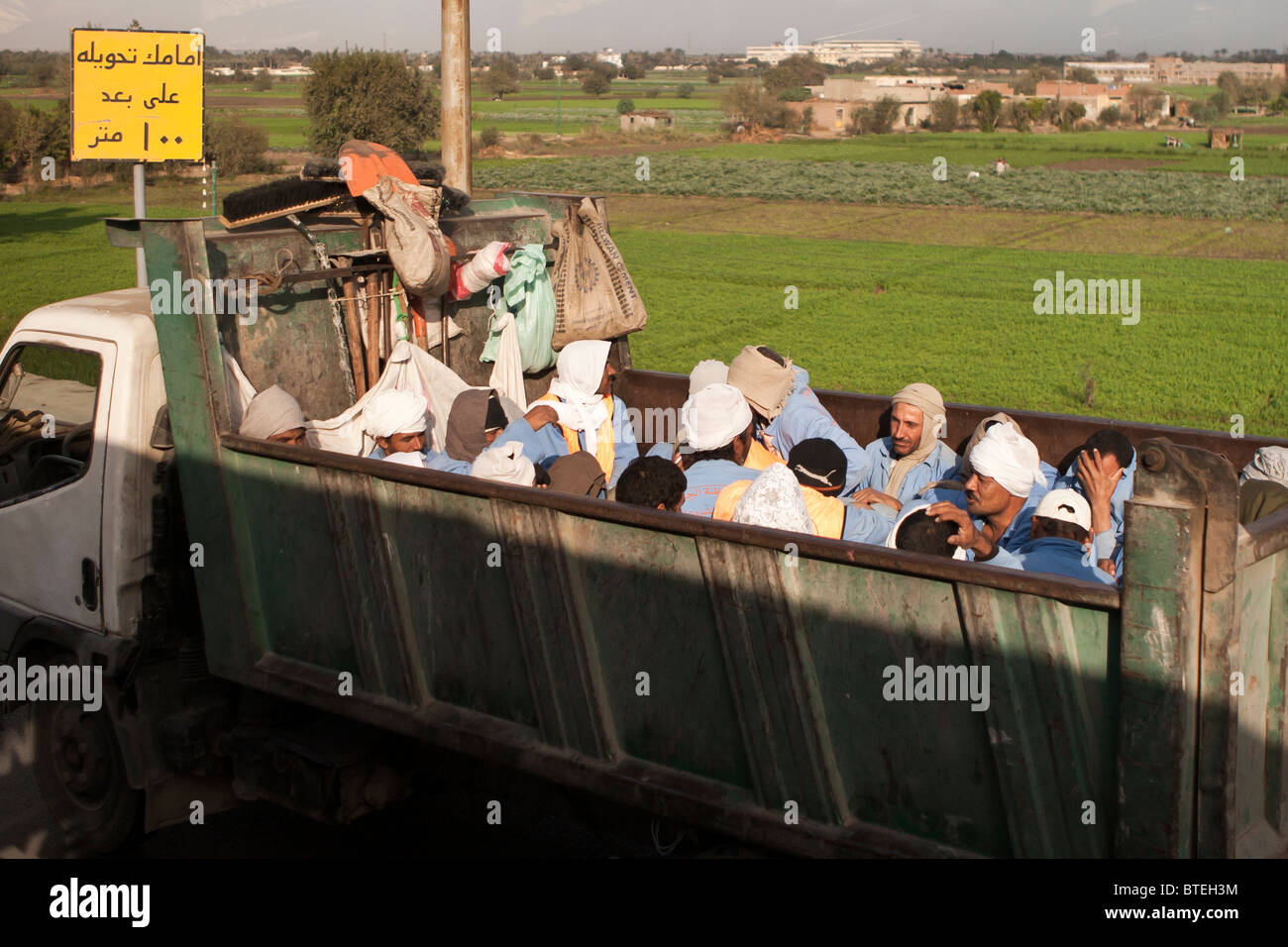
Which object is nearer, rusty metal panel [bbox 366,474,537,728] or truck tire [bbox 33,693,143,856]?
rusty metal panel [bbox 366,474,537,728]

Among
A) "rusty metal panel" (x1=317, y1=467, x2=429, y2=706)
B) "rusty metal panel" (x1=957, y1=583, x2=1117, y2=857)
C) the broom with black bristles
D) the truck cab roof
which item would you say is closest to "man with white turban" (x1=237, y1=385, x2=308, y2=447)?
the truck cab roof

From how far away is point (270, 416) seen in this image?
5.22 meters

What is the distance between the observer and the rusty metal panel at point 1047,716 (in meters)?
3.11

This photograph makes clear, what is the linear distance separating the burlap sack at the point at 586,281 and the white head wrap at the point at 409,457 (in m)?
1.50

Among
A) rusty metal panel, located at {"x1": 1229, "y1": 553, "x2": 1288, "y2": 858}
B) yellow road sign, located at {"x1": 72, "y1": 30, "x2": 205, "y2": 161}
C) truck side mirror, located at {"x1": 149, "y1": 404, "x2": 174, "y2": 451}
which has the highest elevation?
yellow road sign, located at {"x1": 72, "y1": 30, "x2": 205, "y2": 161}

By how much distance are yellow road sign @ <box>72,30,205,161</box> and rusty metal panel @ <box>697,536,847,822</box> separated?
950 cm

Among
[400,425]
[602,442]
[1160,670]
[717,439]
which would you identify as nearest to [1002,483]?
[717,439]

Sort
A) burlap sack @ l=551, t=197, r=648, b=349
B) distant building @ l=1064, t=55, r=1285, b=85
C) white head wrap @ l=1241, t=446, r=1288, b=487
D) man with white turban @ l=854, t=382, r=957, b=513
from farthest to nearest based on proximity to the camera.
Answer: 1. distant building @ l=1064, t=55, r=1285, b=85
2. burlap sack @ l=551, t=197, r=648, b=349
3. man with white turban @ l=854, t=382, r=957, b=513
4. white head wrap @ l=1241, t=446, r=1288, b=487

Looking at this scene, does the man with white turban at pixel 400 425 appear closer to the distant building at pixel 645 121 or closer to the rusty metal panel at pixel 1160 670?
the rusty metal panel at pixel 1160 670

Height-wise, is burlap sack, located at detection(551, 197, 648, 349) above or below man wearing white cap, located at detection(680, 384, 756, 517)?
above

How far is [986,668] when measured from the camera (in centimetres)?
323

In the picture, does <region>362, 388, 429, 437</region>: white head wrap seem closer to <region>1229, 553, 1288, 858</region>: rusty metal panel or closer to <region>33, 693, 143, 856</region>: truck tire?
<region>33, 693, 143, 856</region>: truck tire

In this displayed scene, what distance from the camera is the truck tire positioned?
18.5ft
